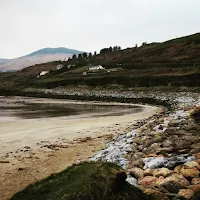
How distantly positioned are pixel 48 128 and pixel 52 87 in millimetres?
61980

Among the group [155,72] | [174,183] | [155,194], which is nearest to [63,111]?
[174,183]

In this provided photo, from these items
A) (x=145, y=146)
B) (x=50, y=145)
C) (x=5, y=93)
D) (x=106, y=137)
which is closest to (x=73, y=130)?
(x=106, y=137)

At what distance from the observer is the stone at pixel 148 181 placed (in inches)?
265

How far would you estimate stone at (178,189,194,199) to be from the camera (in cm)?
582

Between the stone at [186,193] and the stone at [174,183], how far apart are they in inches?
9.7

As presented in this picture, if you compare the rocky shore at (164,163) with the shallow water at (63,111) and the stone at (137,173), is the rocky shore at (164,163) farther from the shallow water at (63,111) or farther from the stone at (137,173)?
the shallow water at (63,111)

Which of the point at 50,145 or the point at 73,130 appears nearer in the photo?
the point at 50,145

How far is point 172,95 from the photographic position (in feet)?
155

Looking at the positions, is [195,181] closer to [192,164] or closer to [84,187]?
[192,164]

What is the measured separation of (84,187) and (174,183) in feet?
7.02

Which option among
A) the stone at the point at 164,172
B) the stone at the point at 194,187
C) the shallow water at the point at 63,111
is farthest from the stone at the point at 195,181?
the shallow water at the point at 63,111

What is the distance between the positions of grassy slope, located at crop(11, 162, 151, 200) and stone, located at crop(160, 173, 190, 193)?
35.5 inches

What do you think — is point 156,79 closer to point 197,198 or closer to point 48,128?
point 48,128

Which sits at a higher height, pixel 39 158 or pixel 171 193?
pixel 171 193
